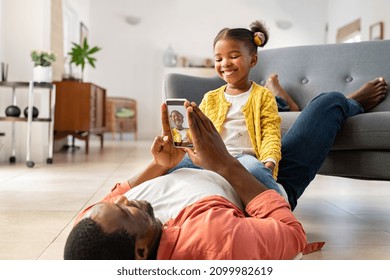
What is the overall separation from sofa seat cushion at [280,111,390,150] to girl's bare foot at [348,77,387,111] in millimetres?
397

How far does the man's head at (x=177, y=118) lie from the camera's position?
1.40 metres

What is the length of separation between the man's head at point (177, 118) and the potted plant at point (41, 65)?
346 centimetres

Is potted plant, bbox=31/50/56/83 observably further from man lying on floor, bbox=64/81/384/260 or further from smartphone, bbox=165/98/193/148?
smartphone, bbox=165/98/193/148

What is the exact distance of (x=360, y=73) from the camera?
2887mm

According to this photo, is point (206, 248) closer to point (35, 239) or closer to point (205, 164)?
point (205, 164)

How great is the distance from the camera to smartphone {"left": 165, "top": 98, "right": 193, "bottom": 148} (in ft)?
4.57

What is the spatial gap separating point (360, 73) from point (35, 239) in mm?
1904

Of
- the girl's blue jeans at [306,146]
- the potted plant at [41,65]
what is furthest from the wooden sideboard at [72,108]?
the girl's blue jeans at [306,146]

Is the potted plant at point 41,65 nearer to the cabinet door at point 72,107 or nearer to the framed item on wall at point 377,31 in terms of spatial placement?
the cabinet door at point 72,107

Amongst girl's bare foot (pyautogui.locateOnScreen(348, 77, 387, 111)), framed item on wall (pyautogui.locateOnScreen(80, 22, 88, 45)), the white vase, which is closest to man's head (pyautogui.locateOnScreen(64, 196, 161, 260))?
girl's bare foot (pyautogui.locateOnScreen(348, 77, 387, 111))

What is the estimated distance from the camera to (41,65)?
4.65 metres

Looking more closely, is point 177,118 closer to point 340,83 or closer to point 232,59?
point 232,59
